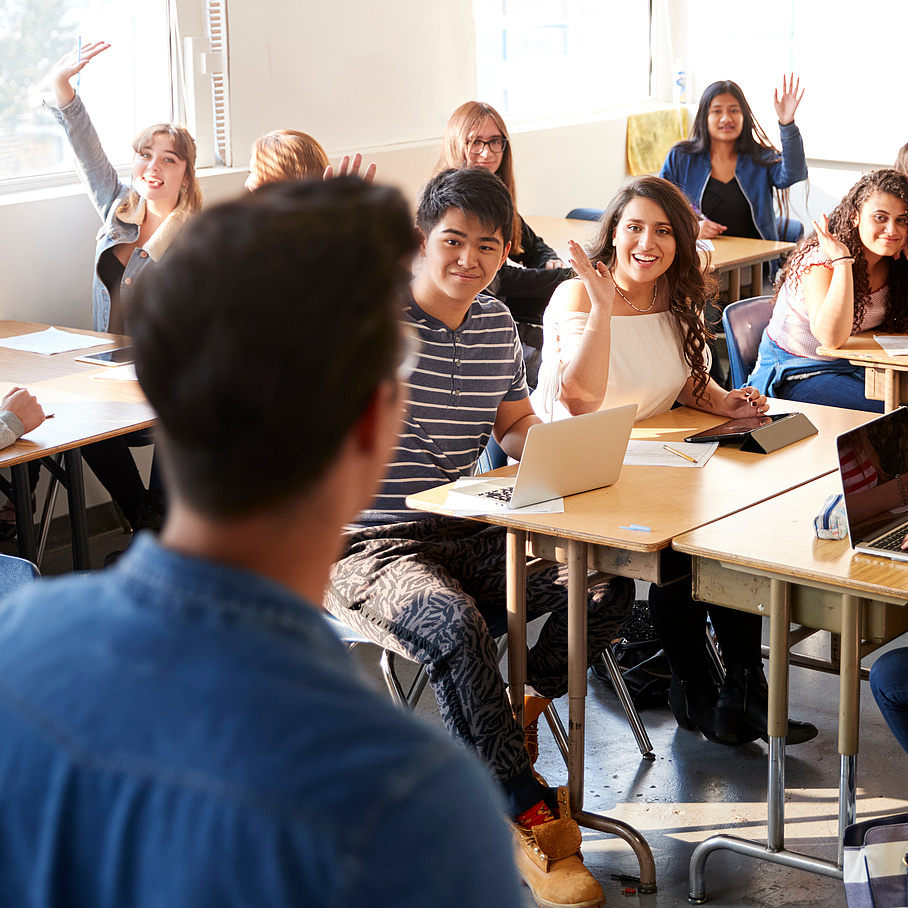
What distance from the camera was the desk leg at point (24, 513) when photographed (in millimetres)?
2803

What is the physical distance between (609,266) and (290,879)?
8.37 feet

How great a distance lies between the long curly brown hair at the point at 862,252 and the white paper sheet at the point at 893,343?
0.28 ft

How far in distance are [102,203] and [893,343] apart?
8.60 feet

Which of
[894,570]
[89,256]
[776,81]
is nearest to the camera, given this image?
[894,570]

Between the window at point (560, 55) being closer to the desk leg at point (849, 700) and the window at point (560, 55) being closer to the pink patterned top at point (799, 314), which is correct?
the pink patterned top at point (799, 314)

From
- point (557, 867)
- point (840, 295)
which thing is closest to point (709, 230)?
point (840, 295)

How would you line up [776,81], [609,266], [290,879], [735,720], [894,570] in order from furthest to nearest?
[776,81]
[609,266]
[735,720]
[894,570]
[290,879]

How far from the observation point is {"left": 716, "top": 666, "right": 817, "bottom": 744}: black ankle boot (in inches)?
104

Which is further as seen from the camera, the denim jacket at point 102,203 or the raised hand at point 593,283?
the denim jacket at point 102,203

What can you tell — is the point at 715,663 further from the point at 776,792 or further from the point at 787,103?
the point at 787,103

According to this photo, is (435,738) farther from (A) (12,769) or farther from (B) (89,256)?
(B) (89,256)

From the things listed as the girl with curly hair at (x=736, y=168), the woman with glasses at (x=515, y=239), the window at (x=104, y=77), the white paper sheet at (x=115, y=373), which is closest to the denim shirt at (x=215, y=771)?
the white paper sheet at (x=115, y=373)

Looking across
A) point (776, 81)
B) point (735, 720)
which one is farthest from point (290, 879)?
point (776, 81)

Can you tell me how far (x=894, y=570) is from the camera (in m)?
1.87
